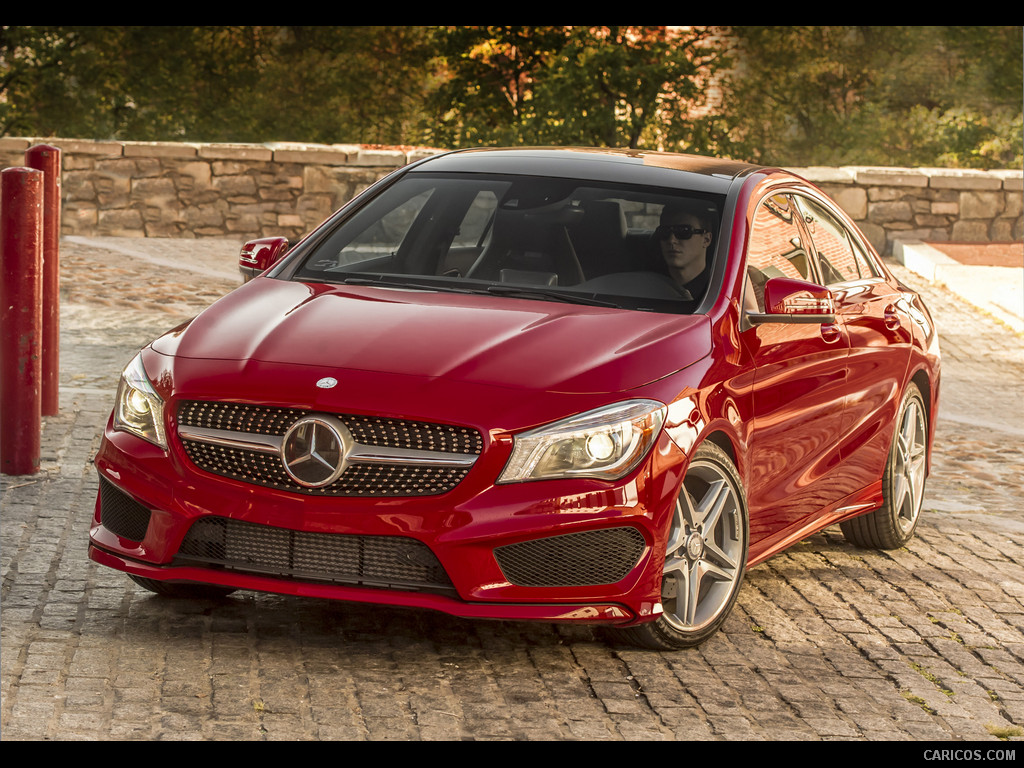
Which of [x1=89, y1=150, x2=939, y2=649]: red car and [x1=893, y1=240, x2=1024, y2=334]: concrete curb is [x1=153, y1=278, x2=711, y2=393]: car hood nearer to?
[x1=89, y1=150, x2=939, y2=649]: red car

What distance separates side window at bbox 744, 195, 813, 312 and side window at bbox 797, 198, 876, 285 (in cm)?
18

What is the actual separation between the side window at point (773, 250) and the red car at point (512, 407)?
0.02m

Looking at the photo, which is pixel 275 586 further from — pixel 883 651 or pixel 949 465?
pixel 949 465

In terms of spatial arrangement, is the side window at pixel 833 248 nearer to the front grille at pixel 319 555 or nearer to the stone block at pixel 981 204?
the front grille at pixel 319 555

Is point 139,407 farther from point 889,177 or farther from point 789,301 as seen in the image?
point 889,177

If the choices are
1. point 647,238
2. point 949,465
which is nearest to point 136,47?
point 949,465

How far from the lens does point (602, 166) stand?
246 inches

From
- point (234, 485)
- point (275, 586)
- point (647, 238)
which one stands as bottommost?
point (275, 586)

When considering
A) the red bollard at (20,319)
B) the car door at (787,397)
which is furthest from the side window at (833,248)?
the red bollard at (20,319)

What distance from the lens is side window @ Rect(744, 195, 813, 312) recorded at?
229 inches

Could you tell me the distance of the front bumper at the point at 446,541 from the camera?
15.1ft

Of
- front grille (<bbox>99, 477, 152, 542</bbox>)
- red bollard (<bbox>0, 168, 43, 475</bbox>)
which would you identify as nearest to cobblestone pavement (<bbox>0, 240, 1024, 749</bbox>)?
red bollard (<bbox>0, 168, 43, 475</bbox>)
